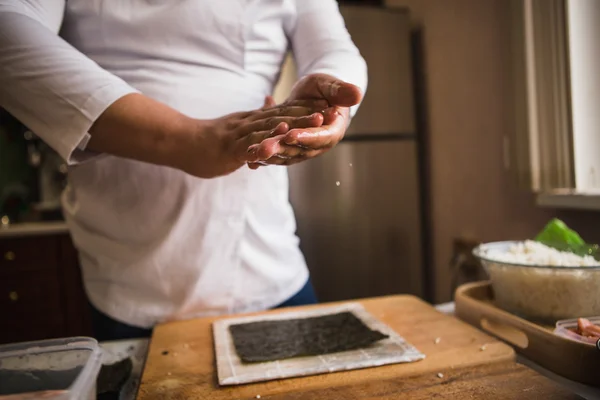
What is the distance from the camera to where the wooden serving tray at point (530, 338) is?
0.44 meters

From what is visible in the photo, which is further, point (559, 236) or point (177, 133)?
point (559, 236)

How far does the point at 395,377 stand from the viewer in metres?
0.43

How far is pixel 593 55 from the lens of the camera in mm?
646

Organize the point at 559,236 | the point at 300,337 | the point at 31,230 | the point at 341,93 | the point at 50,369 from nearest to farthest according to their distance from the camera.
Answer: the point at 50,369, the point at 341,93, the point at 300,337, the point at 559,236, the point at 31,230

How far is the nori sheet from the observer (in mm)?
482

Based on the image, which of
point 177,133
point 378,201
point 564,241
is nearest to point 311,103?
point 177,133

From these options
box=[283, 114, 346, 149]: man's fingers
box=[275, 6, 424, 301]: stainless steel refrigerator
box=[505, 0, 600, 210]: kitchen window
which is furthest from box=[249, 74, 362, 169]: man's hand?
box=[275, 6, 424, 301]: stainless steel refrigerator

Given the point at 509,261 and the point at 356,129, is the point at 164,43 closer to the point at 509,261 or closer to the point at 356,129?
the point at 509,261

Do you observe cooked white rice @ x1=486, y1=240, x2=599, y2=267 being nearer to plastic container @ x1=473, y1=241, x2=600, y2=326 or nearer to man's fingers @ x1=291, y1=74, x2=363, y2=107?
plastic container @ x1=473, y1=241, x2=600, y2=326

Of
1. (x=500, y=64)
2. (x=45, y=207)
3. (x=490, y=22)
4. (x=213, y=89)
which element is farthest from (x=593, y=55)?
(x=45, y=207)

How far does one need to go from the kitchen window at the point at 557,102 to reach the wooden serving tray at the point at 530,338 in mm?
302

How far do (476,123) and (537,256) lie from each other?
63 centimetres

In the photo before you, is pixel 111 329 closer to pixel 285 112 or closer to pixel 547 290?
pixel 285 112

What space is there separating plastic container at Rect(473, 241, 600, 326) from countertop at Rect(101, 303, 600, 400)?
60 millimetres
